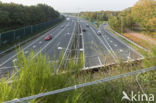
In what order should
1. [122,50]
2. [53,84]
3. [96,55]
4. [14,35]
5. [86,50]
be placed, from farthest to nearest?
1. [14,35]
2. [122,50]
3. [86,50]
4. [96,55]
5. [53,84]

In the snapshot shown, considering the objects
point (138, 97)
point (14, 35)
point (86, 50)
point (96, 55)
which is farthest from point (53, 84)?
point (14, 35)

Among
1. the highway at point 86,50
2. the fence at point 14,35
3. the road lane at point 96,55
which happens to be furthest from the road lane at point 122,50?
the fence at point 14,35

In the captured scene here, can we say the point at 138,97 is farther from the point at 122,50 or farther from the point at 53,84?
the point at 122,50

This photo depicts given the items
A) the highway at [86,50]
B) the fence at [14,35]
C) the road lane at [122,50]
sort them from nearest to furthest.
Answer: the highway at [86,50], the road lane at [122,50], the fence at [14,35]

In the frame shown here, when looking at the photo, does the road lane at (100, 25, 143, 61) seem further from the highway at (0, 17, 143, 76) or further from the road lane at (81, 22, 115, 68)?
the road lane at (81, 22, 115, 68)

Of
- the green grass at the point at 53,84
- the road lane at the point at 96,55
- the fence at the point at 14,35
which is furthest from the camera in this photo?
the fence at the point at 14,35

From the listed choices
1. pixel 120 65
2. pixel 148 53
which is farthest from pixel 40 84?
pixel 148 53

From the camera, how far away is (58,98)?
60.3 inches

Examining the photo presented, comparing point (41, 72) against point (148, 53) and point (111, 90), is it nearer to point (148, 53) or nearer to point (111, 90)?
point (111, 90)

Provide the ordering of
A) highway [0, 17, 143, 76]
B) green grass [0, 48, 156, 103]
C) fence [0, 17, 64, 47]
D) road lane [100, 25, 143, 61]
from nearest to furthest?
green grass [0, 48, 156, 103]
highway [0, 17, 143, 76]
road lane [100, 25, 143, 61]
fence [0, 17, 64, 47]

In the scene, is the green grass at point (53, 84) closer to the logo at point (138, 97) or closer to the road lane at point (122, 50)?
the logo at point (138, 97)

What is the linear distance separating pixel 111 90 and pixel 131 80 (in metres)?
0.66

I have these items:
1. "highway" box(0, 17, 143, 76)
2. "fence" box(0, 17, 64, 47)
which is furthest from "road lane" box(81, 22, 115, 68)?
"fence" box(0, 17, 64, 47)

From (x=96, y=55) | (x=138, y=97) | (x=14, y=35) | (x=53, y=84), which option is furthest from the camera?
(x=14, y=35)
